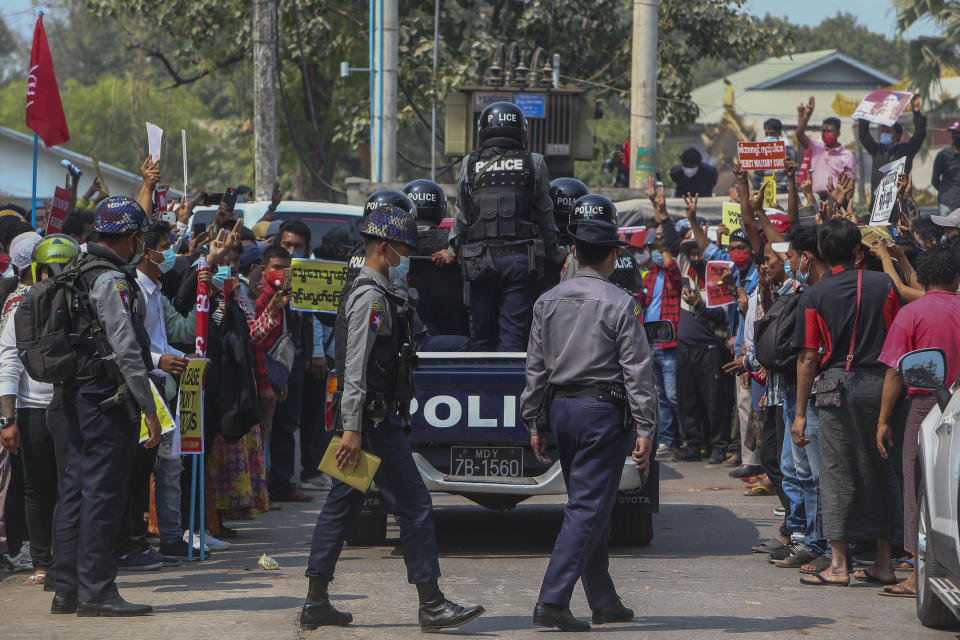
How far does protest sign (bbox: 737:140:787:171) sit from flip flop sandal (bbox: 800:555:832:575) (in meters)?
3.84

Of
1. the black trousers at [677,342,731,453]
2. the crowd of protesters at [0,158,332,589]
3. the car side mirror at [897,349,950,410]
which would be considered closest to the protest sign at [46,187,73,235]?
the crowd of protesters at [0,158,332,589]

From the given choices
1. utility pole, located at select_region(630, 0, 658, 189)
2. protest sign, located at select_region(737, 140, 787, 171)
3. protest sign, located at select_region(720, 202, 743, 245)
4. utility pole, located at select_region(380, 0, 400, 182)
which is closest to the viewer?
protest sign, located at select_region(737, 140, 787, 171)

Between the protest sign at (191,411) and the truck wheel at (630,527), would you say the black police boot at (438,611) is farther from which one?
the truck wheel at (630,527)

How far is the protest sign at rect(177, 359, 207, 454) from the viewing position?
891cm

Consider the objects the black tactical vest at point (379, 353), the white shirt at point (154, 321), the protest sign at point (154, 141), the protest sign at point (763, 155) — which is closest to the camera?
the black tactical vest at point (379, 353)

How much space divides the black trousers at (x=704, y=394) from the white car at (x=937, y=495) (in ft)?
22.1

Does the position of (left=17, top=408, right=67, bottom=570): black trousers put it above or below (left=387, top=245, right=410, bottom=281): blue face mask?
below

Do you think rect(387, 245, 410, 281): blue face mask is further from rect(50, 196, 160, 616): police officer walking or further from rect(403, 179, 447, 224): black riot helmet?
rect(50, 196, 160, 616): police officer walking

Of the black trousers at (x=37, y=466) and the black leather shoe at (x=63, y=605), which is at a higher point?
the black trousers at (x=37, y=466)

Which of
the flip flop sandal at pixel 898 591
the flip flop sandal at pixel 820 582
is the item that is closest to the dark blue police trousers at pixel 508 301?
the flip flop sandal at pixel 820 582

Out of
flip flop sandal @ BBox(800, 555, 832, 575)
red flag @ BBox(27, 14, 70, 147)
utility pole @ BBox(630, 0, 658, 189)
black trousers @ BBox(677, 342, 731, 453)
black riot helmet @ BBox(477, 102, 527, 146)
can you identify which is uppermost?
utility pole @ BBox(630, 0, 658, 189)

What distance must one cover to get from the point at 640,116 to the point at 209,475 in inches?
461

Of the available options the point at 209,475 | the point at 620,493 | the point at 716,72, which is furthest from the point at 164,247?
the point at 716,72

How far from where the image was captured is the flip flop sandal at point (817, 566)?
8.47 meters
